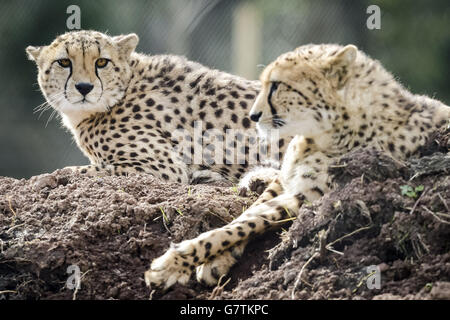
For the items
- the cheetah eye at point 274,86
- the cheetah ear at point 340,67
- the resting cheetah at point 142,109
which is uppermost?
the cheetah ear at point 340,67

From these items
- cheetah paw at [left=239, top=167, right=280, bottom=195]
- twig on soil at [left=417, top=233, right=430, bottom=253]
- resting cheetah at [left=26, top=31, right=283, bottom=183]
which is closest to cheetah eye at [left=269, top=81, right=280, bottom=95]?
cheetah paw at [left=239, top=167, right=280, bottom=195]

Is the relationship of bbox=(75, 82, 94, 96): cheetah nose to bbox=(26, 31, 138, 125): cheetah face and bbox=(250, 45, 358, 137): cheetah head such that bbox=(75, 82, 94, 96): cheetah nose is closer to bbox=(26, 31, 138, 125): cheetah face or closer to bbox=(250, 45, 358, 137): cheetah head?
bbox=(26, 31, 138, 125): cheetah face

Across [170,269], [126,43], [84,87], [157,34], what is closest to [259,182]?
[170,269]

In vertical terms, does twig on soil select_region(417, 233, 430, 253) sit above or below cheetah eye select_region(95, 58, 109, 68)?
below

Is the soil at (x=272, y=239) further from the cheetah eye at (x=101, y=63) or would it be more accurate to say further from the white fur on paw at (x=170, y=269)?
the cheetah eye at (x=101, y=63)

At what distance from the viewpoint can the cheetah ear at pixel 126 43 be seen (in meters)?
4.48

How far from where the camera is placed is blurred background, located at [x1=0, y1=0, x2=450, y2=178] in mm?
7672

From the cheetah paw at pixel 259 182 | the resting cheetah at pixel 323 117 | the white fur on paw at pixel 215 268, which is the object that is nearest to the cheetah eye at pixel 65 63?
the cheetah paw at pixel 259 182

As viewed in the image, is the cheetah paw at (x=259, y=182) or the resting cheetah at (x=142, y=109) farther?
the resting cheetah at (x=142, y=109)

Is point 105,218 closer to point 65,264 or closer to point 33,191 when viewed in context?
point 65,264

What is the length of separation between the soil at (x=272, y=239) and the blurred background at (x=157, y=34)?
3877mm

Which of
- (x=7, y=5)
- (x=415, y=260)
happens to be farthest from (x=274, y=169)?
(x=7, y=5)

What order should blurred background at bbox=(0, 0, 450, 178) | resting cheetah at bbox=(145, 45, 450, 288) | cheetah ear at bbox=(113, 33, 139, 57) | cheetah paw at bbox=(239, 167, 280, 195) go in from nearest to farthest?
resting cheetah at bbox=(145, 45, 450, 288), cheetah paw at bbox=(239, 167, 280, 195), cheetah ear at bbox=(113, 33, 139, 57), blurred background at bbox=(0, 0, 450, 178)

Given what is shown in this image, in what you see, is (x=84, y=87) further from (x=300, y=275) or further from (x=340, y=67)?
(x=300, y=275)
